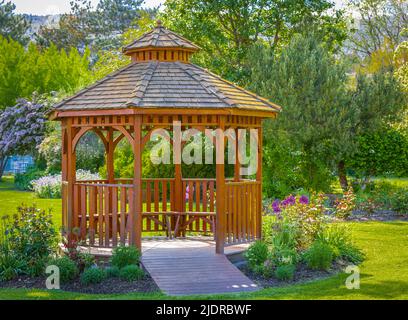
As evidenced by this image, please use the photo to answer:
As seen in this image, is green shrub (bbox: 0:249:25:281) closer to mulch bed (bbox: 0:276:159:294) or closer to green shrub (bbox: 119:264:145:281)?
mulch bed (bbox: 0:276:159:294)

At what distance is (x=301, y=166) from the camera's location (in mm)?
24188

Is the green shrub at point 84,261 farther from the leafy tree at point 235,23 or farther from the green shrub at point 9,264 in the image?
the leafy tree at point 235,23

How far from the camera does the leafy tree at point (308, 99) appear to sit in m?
22.6

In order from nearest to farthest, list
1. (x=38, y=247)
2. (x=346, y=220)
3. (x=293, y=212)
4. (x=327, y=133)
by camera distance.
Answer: (x=38, y=247), (x=293, y=212), (x=346, y=220), (x=327, y=133)

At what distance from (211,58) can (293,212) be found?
13.4m

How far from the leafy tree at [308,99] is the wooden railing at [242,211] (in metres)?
9.10

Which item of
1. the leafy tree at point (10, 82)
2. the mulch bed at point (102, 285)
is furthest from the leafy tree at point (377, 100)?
the leafy tree at point (10, 82)

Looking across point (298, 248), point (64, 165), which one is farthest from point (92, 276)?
point (298, 248)

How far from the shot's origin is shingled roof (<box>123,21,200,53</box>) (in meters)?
13.9

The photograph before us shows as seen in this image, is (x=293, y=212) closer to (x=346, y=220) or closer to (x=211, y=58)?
(x=346, y=220)

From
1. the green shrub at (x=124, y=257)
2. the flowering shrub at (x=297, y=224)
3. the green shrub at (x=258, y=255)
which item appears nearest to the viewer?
the green shrub at (x=124, y=257)

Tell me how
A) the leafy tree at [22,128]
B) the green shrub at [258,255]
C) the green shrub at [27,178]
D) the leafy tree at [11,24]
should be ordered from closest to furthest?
the green shrub at [258,255]
the green shrub at [27,178]
the leafy tree at [22,128]
the leafy tree at [11,24]

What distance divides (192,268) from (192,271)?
0.52 ft
